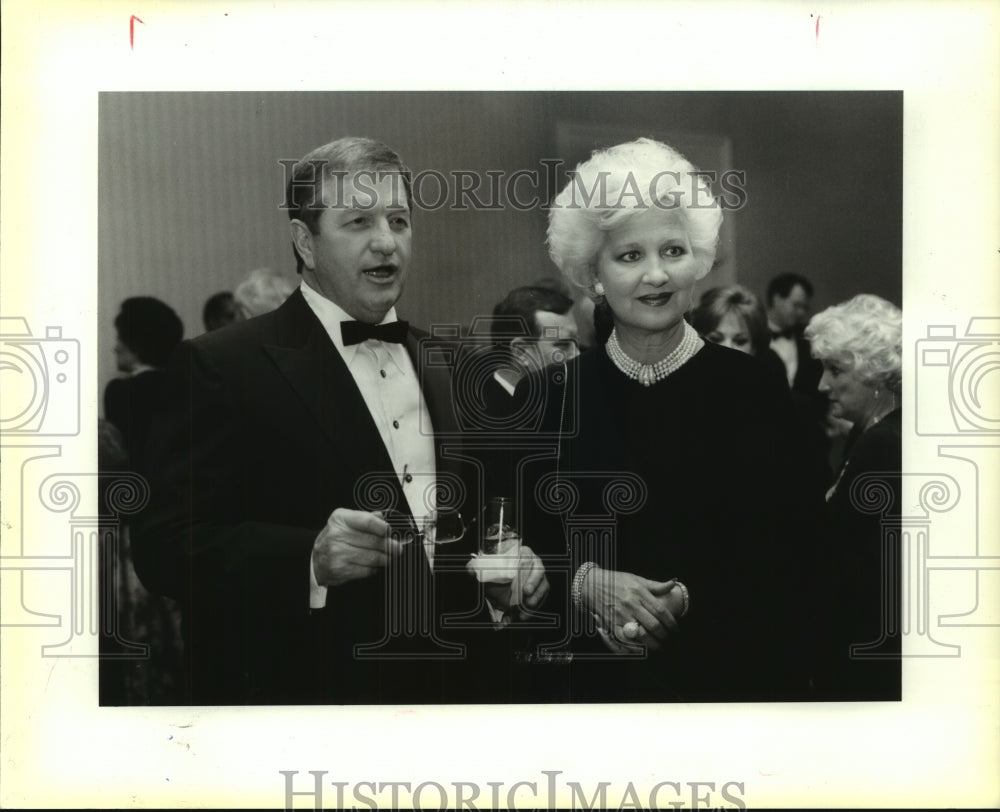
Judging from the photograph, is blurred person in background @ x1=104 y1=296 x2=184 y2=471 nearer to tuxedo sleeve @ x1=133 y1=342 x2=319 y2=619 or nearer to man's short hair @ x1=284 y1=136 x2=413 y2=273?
tuxedo sleeve @ x1=133 y1=342 x2=319 y2=619

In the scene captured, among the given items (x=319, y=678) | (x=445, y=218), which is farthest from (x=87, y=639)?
(x=445, y=218)

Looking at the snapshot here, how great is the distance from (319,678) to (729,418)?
167 centimetres

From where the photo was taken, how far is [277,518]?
149 inches

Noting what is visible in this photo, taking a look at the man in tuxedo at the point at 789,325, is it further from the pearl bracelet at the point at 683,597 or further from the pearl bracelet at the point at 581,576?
the pearl bracelet at the point at 581,576

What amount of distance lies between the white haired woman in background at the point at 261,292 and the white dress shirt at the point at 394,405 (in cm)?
7

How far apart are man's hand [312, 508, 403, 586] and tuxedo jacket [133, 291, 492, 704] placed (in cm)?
3

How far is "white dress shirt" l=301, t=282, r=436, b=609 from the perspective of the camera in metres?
3.80

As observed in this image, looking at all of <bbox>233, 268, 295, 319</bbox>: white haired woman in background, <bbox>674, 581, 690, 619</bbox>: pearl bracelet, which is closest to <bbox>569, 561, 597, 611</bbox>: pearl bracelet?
<bbox>674, 581, 690, 619</bbox>: pearl bracelet

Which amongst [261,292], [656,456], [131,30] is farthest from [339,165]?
[656,456]

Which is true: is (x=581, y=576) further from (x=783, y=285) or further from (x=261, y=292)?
(x=261, y=292)

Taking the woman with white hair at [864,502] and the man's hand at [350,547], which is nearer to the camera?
the man's hand at [350,547]

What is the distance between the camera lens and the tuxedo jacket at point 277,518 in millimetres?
3779

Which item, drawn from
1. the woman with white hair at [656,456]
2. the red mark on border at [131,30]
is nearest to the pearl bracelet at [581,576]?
the woman with white hair at [656,456]

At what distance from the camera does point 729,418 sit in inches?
152
